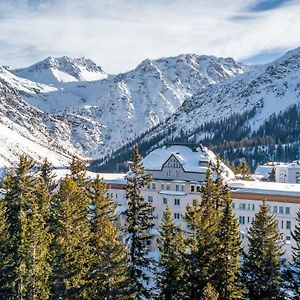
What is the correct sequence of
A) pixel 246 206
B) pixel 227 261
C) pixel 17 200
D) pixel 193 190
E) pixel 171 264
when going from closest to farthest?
pixel 227 261 < pixel 171 264 < pixel 17 200 < pixel 246 206 < pixel 193 190

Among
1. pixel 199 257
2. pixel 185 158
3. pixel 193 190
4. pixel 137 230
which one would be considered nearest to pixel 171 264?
pixel 199 257

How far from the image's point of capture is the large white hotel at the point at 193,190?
3068 inches

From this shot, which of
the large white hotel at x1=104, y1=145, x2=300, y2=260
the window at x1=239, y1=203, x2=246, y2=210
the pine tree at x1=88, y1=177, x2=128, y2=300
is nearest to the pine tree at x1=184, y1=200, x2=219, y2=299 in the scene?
the pine tree at x1=88, y1=177, x2=128, y2=300

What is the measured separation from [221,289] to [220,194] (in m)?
19.3

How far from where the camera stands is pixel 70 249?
41.8 m

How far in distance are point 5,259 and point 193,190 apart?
47.1 metres

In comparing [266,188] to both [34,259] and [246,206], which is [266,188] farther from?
[34,259]

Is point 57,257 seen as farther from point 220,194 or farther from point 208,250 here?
point 220,194

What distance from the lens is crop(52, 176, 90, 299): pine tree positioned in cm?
4141

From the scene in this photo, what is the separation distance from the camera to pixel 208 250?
4019 cm

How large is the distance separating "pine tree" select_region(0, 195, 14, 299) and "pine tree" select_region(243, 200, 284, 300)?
19797 mm

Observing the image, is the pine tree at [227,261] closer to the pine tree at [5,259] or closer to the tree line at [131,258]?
the tree line at [131,258]

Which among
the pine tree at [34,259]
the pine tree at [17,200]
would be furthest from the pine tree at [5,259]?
the pine tree at [34,259]

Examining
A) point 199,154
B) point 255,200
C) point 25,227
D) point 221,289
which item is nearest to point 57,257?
point 25,227
